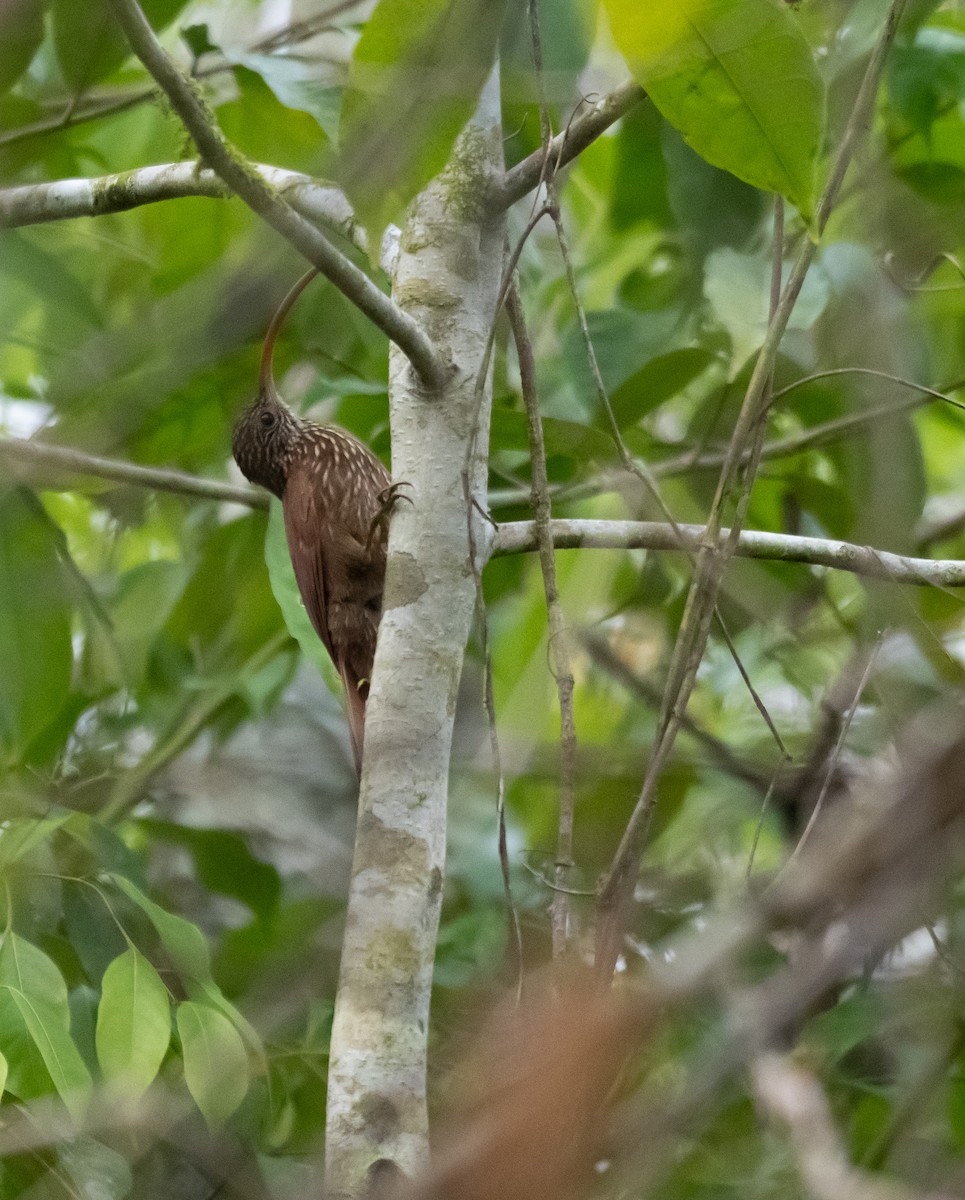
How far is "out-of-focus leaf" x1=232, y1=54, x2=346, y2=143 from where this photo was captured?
5.61 ft

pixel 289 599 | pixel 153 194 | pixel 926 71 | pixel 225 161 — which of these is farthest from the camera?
pixel 289 599

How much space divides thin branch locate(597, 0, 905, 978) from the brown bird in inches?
54.3

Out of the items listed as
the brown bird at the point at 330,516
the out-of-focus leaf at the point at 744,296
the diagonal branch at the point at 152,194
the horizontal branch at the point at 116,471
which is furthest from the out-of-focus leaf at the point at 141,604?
the out-of-focus leaf at the point at 744,296

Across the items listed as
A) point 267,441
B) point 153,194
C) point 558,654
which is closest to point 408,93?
point 558,654

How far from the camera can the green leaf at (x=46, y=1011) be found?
61.6 inches

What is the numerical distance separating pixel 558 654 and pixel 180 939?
700 millimetres

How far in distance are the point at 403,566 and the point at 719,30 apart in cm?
89

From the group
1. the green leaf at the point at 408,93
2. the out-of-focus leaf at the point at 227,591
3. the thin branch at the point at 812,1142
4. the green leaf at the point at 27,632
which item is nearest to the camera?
the thin branch at the point at 812,1142

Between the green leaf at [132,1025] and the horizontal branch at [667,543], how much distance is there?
2.32 ft

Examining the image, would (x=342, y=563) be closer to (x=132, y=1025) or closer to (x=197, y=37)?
(x=197, y=37)

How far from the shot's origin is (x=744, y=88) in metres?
0.91

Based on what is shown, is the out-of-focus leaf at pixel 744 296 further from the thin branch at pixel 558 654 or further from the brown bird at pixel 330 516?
the brown bird at pixel 330 516

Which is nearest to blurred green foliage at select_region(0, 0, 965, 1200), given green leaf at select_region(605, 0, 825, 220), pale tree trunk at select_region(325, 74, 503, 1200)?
green leaf at select_region(605, 0, 825, 220)

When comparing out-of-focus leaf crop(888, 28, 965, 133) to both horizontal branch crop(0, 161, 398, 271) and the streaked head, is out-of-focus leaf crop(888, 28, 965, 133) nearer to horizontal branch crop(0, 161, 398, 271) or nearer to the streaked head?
horizontal branch crop(0, 161, 398, 271)
